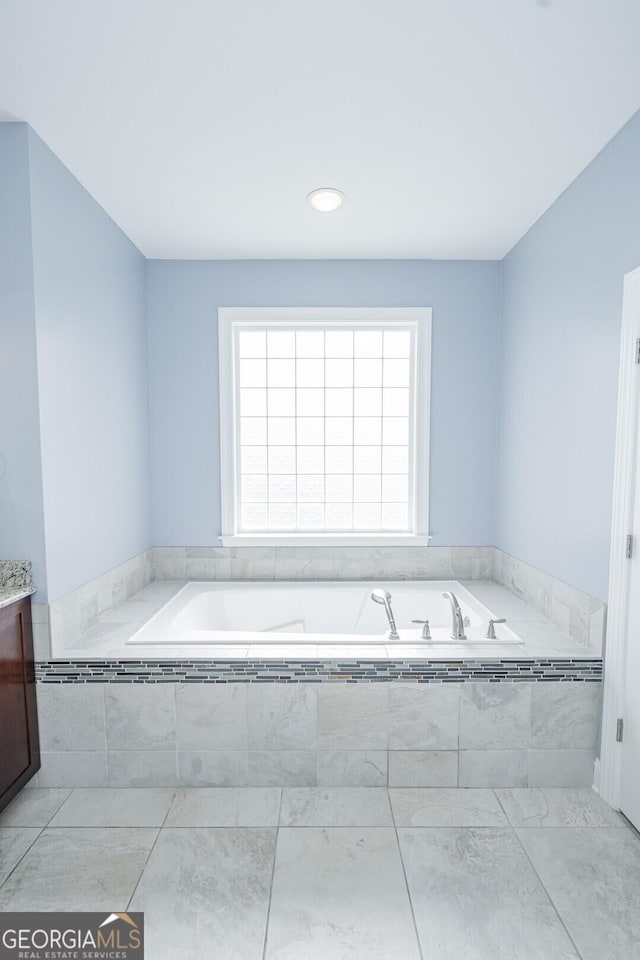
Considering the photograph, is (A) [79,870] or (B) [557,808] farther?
(B) [557,808]

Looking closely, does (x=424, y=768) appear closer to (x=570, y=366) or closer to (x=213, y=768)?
(x=213, y=768)

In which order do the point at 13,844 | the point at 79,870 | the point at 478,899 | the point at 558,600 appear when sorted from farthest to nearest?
the point at 558,600 → the point at 13,844 → the point at 79,870 → the point at 478,899

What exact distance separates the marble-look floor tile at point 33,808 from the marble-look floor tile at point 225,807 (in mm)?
474

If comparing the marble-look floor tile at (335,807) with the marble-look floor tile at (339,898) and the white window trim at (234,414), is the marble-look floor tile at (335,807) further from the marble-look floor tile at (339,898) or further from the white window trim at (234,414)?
the white window trim at (234,414)

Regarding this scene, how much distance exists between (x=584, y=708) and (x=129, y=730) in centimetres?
190

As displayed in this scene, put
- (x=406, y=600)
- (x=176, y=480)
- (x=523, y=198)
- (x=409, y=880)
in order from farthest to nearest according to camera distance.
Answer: (x=176, y=480) < (x=406, y=600) < (x=523, y=198) < (x=409, y=880)

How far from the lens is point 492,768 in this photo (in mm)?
2086

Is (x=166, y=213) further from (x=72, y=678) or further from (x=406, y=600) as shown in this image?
(x=406, y=600)

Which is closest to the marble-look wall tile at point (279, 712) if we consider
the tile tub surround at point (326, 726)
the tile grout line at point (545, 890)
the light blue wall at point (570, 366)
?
the tile tub surround at point (326, 726)

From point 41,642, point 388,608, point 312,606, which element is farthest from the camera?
point 312,606

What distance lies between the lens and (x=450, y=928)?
1451mm

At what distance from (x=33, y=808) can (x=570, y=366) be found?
2.95m

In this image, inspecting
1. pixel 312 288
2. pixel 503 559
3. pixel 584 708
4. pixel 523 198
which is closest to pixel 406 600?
pixel 503 559

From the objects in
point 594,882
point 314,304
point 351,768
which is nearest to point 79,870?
point 351,768
